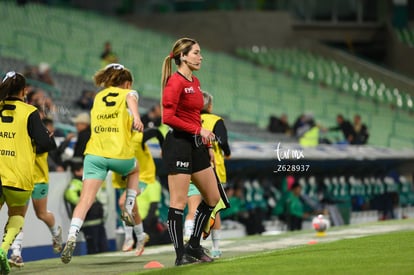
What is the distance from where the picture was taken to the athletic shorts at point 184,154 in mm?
12234

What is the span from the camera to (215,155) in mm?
15094

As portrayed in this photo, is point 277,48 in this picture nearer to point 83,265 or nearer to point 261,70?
point 261,70

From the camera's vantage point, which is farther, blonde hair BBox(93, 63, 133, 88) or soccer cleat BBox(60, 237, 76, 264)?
blonde hair BBox(93, 63, 133, 88)

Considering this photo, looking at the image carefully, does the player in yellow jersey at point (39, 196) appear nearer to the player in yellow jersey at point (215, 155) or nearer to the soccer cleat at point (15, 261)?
the soccer cleat at point (15, 261)

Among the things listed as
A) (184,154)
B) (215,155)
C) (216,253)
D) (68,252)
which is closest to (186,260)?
(184,154)

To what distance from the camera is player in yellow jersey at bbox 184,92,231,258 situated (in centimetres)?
1435

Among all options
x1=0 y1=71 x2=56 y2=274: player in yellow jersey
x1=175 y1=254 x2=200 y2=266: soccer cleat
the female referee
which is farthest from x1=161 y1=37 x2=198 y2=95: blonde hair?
x1=175 y1=254 x2=200 y2=266: soccer cleat

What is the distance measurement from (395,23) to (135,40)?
1370 cm

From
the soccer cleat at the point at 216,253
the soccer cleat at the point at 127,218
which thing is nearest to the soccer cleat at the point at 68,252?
the soccer cleat at the point at 127,218

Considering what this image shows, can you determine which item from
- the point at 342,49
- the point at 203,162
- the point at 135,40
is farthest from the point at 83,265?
the point at 342,49

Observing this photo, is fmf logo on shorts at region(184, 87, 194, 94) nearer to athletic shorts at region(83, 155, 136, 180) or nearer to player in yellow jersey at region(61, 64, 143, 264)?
player in yellow jersey at region(61, 64, 143, 264)

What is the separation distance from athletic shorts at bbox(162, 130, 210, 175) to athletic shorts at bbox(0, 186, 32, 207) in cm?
150

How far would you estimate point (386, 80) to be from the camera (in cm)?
4575

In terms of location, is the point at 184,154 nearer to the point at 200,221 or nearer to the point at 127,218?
the point at 200,221
